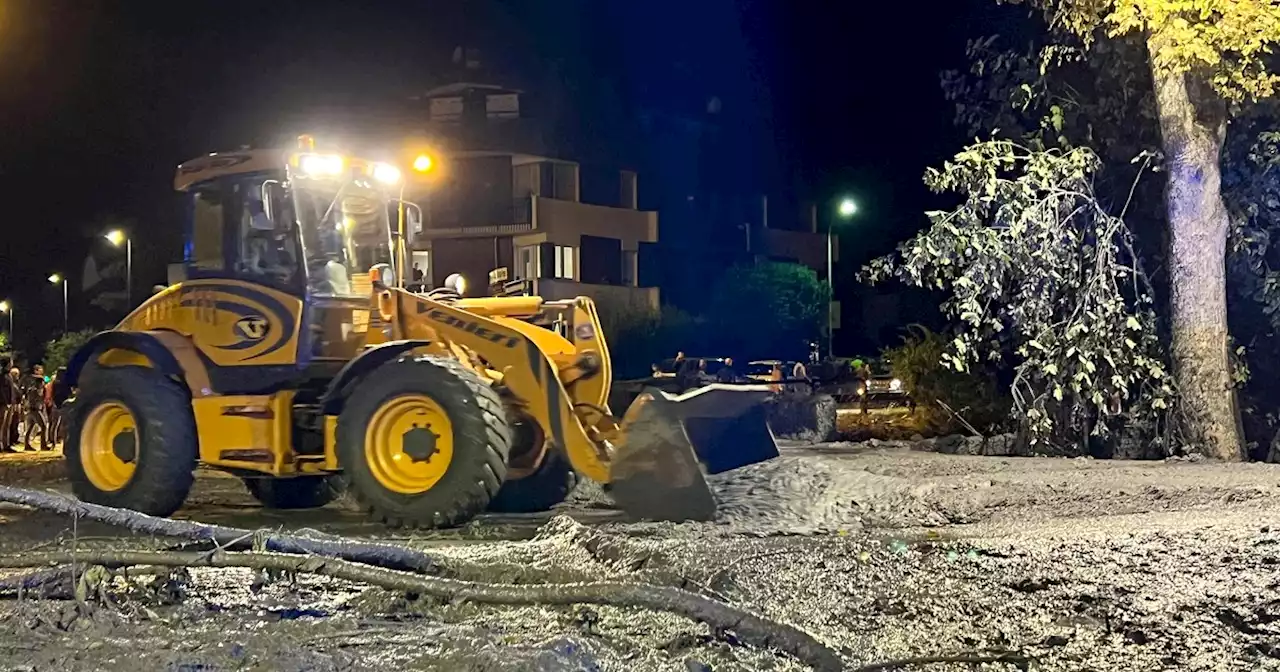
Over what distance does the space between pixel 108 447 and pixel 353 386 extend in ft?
9.51

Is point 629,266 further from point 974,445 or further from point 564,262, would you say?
point 974,445

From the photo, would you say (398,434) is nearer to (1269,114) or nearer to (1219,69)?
(1219,69)

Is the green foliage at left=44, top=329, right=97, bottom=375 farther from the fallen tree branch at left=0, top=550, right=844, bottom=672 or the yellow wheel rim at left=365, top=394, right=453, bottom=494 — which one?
the fallen tree branch at left=0, top=550, right=844, bottom=672

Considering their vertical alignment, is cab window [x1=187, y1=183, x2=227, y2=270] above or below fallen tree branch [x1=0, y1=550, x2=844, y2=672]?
above

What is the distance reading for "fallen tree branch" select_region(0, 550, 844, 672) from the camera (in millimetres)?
6172

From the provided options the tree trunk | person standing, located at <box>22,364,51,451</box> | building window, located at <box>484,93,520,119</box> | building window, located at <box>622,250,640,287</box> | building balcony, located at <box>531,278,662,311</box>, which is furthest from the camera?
building window, located at <box>622,250,640,287</box>

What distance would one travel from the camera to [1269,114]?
16219 millimetres

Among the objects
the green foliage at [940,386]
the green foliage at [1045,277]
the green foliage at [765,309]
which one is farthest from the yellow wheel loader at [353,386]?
the green foliage at [765,309]

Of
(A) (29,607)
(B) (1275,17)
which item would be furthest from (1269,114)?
(A) (29,607)

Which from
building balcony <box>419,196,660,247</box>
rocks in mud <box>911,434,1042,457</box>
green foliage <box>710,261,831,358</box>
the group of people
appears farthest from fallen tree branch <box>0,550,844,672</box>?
green foliage <box>710,261,831,358</box>

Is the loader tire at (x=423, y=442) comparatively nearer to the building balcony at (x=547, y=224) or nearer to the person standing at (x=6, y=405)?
Result: the person standing at (x=6, y=405)

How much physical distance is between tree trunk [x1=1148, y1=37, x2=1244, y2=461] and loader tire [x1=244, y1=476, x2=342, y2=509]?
952 centimetres

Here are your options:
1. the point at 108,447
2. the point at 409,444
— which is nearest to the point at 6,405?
the point at 108,447

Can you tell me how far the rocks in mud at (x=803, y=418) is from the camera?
20297 mm
